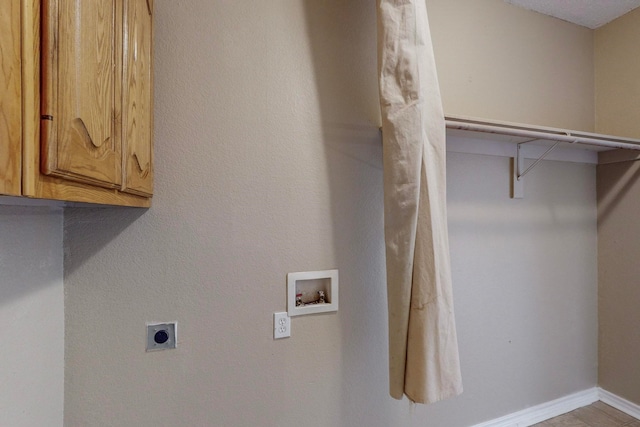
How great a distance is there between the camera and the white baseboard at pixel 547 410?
151 cm

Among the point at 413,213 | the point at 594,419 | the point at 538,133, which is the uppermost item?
the point at 538,133

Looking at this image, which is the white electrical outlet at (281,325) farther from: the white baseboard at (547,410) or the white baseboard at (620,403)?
the white baseboard at (620,403)

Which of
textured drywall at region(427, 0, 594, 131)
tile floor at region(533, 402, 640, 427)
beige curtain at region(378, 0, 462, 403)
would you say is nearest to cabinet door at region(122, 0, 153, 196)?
beige curtain at region(378, 0, 462, 403)

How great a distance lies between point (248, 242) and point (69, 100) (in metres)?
0.71

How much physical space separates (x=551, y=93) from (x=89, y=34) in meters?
2.10

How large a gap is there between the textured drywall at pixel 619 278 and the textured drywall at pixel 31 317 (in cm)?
264

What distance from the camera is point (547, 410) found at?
5.28 ft

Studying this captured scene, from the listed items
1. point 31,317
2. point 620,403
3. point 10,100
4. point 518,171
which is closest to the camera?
point 10,100

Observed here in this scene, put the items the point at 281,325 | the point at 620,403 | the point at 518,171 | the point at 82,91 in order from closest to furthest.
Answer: the point at 82,91 < the point at 281,325 < the point at 518,171 < the point at 620,403

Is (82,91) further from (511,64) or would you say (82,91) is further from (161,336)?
(511,64)

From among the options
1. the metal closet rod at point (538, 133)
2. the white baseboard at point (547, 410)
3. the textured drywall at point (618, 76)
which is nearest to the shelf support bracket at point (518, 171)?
the metal closet rod at point (538, 133)

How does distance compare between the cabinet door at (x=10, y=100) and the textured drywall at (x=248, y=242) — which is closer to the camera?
the cabinet door at (x=10, y=100)

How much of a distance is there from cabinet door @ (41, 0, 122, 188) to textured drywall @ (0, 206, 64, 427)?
0.36 metres

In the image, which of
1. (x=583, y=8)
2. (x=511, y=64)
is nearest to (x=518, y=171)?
(x=511, y=64)
